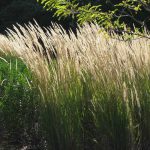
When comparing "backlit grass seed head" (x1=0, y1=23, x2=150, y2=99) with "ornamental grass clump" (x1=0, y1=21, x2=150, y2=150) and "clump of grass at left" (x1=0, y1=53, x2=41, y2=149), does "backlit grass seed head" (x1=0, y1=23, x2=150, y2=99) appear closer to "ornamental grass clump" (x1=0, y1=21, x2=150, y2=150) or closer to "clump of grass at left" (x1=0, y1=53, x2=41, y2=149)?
"ornamental grass clump" (x1=0, y1=21, x2=150, y2=150)

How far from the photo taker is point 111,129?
3680 millimetres

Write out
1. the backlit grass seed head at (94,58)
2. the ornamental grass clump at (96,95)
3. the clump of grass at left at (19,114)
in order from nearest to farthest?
the ornamental grass clump at (96,95)
the backlit grass seed head at (94,58)
the clump of grass at left at (19,114)

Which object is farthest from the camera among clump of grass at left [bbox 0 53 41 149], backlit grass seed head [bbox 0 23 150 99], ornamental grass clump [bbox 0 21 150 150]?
clump of grass at left [bbox 0 53 41 149]

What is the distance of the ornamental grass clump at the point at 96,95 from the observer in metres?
3.70

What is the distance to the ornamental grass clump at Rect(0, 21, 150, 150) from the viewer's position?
3.70 metres

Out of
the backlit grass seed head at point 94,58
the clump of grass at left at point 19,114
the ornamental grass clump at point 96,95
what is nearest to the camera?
the ornamental grass clump at point 96,95

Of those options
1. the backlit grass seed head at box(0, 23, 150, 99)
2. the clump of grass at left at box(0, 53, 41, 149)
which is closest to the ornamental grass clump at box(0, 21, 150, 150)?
the backlit grass seed head at box(0, 23, 150, 99)

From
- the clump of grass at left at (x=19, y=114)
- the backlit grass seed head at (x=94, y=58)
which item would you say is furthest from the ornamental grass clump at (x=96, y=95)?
the clump of grass at left at (x=19, y=114)

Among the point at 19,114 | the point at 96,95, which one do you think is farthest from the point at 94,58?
the point at 19,114

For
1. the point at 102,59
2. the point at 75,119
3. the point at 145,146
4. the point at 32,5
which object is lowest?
the point at 145,146

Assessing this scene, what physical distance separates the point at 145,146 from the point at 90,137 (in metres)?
0.48

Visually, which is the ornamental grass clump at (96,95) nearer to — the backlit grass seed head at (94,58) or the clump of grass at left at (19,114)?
the backlit grass seed head at (94,58)

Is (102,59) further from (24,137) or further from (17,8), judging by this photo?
(17,8)

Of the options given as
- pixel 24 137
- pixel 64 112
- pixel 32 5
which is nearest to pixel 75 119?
pixel 64 112
